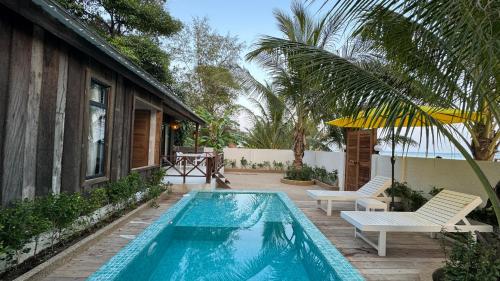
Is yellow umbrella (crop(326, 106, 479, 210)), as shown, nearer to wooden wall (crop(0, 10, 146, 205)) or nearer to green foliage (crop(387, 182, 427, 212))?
green foliage (crop(387, 182, 427, 212))

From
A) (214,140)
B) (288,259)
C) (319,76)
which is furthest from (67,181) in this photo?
(214,140)

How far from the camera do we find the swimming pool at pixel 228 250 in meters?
4.03

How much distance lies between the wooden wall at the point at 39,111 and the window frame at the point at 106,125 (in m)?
0.03

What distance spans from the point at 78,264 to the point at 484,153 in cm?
763

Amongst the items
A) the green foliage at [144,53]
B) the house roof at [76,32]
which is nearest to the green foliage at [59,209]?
the house roof at [76,32]

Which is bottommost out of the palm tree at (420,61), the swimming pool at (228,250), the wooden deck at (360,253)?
the swimming pool at (228,250)

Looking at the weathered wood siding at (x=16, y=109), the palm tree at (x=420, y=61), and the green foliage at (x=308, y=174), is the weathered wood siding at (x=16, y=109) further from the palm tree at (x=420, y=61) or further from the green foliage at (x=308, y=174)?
the green foliage at (x=308, y=174)

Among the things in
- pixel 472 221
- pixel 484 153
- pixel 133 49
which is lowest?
pixel 472 221

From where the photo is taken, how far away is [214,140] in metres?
22.0

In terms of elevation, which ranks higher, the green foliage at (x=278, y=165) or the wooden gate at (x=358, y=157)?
the wooden gate at (x=358, y=157)

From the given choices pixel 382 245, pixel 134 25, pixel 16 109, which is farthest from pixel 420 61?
pixel 134 25

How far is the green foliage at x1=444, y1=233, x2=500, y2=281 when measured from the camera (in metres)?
2.78

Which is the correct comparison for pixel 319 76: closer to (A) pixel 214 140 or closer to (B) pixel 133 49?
(B) pixel 133 49

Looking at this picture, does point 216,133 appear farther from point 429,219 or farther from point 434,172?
A: point 429,219
